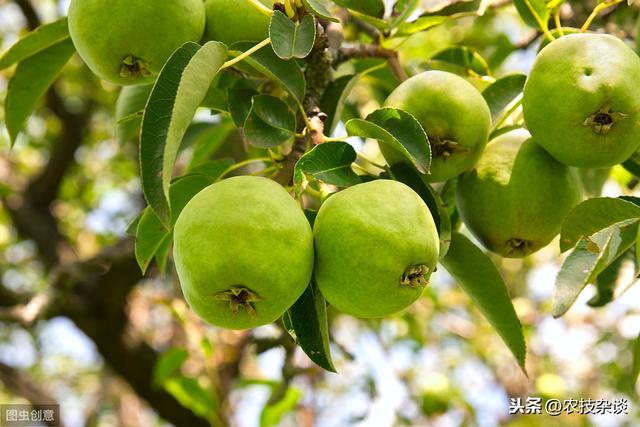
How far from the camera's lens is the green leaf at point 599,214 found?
4.11 ft

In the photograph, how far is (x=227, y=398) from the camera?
3326 mm

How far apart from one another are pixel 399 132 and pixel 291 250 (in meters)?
0.33

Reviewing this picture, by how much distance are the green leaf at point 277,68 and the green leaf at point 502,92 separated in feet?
1.35

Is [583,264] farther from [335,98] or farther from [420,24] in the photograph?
[420,24]

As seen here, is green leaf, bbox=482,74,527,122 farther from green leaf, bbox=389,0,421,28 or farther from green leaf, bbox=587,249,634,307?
green leaf, bbox=587,249,634,307

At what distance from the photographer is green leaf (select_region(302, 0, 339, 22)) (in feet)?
4.00

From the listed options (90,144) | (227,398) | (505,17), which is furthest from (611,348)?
(90,144)

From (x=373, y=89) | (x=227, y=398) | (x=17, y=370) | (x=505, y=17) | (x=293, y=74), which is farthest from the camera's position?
(x=505, y=17)

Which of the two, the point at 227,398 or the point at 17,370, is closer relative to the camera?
the point at 227,398

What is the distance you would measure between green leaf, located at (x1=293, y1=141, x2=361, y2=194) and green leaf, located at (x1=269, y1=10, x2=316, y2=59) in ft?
0.56

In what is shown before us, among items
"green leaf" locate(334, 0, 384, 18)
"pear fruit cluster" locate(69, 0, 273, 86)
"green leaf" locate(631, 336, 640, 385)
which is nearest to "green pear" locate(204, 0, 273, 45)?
"pear fruit cluster" locate(69, 0, 273, 86)

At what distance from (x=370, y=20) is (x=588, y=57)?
51cm

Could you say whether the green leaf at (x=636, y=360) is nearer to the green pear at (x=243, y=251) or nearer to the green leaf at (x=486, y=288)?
the green leaf at (x=486, y=288)

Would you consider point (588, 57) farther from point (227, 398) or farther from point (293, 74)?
point (227, 398)
